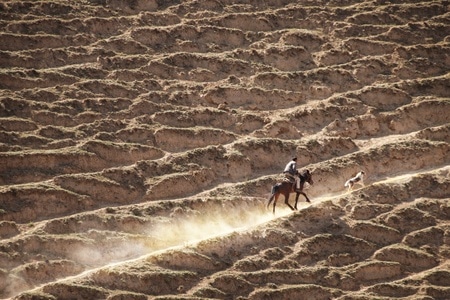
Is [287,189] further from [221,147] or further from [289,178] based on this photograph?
[221,147]

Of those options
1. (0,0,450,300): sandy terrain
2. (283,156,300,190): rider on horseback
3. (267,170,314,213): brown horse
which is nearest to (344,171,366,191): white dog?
(0,0,450,300): sandy terrain

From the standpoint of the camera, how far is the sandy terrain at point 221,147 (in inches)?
756

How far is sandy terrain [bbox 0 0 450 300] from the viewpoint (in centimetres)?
1920

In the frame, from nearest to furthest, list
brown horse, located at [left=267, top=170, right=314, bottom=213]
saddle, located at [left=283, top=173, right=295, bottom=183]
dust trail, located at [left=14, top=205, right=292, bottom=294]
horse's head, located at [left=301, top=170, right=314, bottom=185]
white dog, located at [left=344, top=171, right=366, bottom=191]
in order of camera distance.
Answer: dust trail, located at [left=14, top=205, right=292, bottom=294] < brown horse, located at [left=267, top=170, right=314, bottom=213] < saddle, located at [left=283, top=173, right=295, bottom=183] < horse's head, located at [left=301, top=170, right=314, bottom=185] < white dog, located at [left=344, top=171, right=366, bottom=191]

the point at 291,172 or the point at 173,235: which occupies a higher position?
the point at 291,172

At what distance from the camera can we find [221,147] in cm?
2272

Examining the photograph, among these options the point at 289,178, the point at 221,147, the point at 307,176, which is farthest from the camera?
the point at 221,147

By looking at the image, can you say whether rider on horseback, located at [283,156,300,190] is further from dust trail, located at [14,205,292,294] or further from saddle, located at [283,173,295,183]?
dust trail, located at [14,205,292,294]

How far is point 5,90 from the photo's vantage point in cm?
2280

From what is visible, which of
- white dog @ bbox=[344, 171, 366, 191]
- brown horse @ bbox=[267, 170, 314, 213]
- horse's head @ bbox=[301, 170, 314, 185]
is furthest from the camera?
white dog @ bbox=[344, 171, 366, 191]

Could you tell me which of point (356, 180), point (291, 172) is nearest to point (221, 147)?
point (291, 172)

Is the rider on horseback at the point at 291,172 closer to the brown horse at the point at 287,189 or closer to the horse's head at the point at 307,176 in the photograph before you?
the brown horse at the point at 287,189

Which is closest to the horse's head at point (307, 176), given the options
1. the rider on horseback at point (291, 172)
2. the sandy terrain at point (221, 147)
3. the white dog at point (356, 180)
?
the rider on horseback at point (291, 172)

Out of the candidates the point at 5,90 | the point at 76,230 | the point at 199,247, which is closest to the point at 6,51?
the point at 5,90
